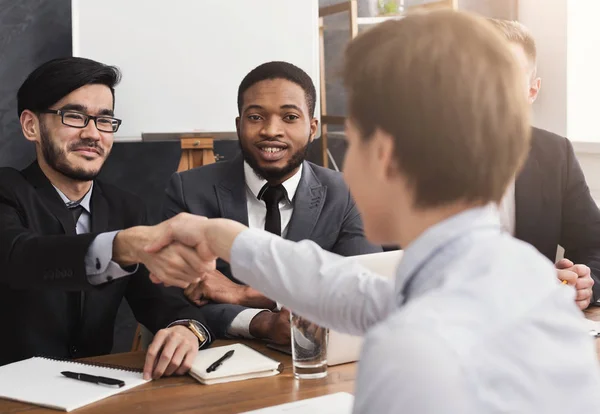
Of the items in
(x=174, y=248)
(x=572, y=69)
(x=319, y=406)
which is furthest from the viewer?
(x=572, y=69)

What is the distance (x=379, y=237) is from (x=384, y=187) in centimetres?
10

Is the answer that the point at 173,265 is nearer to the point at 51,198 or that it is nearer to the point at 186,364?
the point at 186,364

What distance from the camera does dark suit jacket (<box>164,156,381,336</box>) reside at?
2564 millimetres

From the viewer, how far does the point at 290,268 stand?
1147mm

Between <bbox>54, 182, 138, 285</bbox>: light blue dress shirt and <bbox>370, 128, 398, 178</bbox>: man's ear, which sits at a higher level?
<bbox>370, 128, 398, 178</bbox>: man's ear

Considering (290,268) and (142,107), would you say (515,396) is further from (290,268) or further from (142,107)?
(142,107)

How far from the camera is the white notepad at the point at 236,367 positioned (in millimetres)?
1506

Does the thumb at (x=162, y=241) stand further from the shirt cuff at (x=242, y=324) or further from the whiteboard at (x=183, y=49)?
the whiteboard at (x=183, y=49)

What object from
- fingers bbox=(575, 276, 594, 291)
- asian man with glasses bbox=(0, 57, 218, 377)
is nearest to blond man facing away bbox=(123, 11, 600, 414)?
asian man with glasses bbox=(0, 57, 218, 377)

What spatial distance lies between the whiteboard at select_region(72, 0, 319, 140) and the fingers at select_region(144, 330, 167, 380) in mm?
1915

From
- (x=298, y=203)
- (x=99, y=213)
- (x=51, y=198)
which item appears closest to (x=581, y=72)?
(x=298, y=203)

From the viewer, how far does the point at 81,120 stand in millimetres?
2371

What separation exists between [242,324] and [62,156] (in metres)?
0.83

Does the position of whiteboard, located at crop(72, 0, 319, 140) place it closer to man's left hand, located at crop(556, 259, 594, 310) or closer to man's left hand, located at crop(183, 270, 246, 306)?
man's left hand, located at crop(183, 270, 246, 306)
